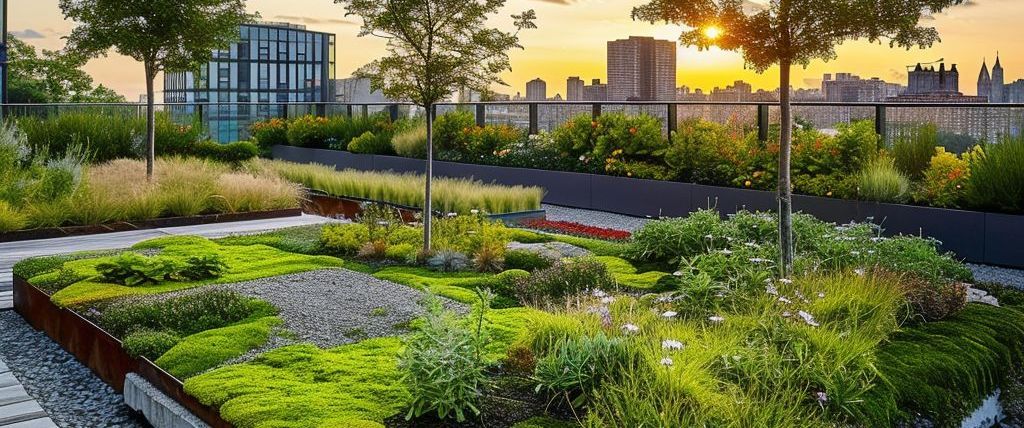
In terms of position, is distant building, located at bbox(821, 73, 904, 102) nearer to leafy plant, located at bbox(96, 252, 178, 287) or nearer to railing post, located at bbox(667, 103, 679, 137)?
railing post, located at bbox(667, 103, 679, 137)

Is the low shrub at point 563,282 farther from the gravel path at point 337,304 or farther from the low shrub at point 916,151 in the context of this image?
the low shrub at point 916,151

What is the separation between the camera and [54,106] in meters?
17.6

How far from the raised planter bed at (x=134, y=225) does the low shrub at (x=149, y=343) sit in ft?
15.1

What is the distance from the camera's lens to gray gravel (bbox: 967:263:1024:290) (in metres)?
8.29

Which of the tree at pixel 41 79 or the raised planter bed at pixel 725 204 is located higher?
the tree at pixel 41 79

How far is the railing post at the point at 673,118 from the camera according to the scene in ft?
45.3

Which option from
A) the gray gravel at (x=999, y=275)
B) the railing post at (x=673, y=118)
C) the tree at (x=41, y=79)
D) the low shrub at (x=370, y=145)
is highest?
the tree at (x=41, y=79)

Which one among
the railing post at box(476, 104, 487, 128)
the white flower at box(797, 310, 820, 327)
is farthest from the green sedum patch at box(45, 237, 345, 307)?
the railing post at box(476, 104, 487, 128)

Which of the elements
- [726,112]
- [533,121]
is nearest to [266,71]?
[533,121]

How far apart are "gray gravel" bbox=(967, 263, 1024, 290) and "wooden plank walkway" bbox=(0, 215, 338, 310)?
6.59m

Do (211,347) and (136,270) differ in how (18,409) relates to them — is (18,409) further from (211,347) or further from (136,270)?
(136,270)

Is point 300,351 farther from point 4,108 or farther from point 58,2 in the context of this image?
point 4,108

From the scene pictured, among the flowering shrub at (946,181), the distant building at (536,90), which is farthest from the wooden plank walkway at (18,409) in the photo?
the distant building at (536,90)

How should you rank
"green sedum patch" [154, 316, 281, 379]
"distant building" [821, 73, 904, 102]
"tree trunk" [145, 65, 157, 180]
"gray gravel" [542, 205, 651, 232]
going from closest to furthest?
"green sedum patch" [154, 316, 281, 379], "gray gravel" [542, 205, 651, 232], "tree trunk" [145, 65, 157, 180], "distant building" [821, 73, 904, 102]
